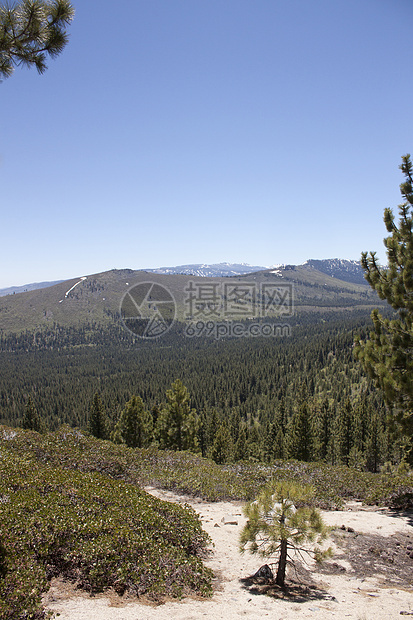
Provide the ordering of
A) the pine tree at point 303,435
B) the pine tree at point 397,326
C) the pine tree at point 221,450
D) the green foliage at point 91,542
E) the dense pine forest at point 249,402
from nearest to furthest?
the green foliage at point 91,542 → the pine tree at point 397,326 → the pine tree at point 303,435 → the pine tree at point 221,450 → the dense pine forest at point 249,402

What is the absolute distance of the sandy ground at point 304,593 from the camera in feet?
19.7

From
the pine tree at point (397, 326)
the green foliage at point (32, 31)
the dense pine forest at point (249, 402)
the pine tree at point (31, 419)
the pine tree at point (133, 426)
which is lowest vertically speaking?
the dense pine forest at point (249, 402)

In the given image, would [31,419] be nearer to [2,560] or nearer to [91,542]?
[91,542]

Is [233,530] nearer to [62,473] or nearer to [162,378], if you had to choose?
[62,473]

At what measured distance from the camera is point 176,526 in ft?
29.7

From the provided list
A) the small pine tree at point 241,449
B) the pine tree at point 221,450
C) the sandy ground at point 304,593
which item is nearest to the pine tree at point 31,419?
the pine tree at point 221,450

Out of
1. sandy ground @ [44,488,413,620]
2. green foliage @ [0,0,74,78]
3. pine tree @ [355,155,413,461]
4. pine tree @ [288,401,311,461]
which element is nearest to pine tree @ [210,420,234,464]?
pine tree @ [288,401,311,461]

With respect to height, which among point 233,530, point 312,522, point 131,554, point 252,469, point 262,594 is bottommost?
point 252,469

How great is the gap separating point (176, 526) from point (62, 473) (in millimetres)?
4556

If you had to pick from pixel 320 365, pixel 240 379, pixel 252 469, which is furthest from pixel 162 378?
pixel 252 469

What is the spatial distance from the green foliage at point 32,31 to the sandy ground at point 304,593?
1016 cm

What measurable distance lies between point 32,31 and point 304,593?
12.5 metres

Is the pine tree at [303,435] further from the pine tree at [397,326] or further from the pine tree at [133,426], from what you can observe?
the pine tree at [397,326]

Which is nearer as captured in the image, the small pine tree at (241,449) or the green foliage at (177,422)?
the green foliage at (177,422)
